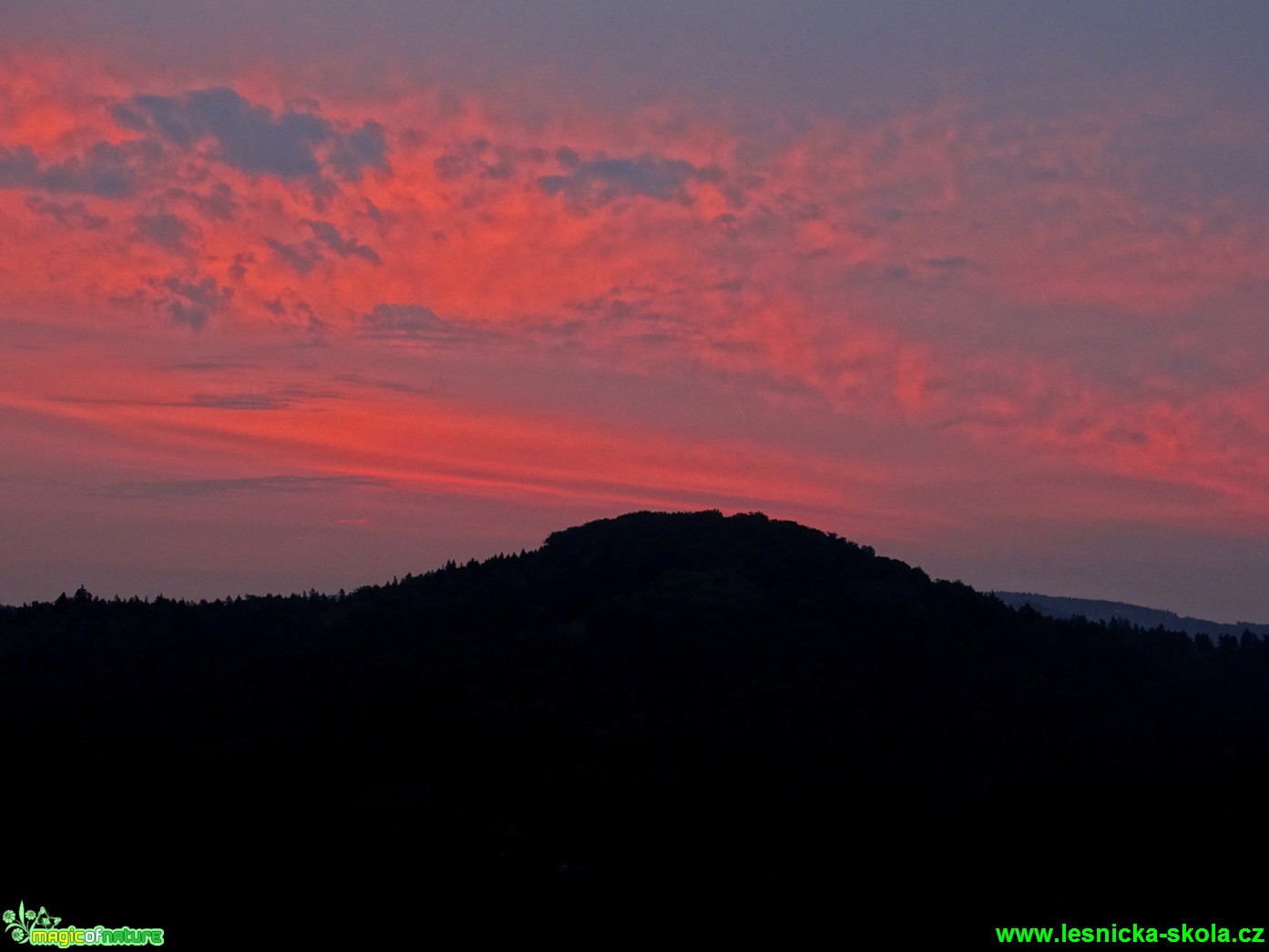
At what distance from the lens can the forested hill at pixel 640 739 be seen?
87.6m

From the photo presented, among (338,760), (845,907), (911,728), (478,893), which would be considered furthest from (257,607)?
(845,907)

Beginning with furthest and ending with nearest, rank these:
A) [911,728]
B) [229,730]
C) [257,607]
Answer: [257,607] < [911,728] < [229,730]

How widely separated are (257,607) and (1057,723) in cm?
12043

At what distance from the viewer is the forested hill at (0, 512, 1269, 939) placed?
87.6 m

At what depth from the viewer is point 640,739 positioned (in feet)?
436

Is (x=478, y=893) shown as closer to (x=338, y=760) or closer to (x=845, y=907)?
(x=845, y=907)

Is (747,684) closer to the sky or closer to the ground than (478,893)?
closer to the sky

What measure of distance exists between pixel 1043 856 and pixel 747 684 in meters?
62.6

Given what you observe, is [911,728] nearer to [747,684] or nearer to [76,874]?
[747,684]

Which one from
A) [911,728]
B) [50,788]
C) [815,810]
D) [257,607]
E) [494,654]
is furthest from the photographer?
[257,607]

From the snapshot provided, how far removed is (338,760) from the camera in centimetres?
11750

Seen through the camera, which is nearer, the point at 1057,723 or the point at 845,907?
the point at 845,907

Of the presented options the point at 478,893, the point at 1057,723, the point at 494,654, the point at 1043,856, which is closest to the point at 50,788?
the point at 478,893

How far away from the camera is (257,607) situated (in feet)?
628
